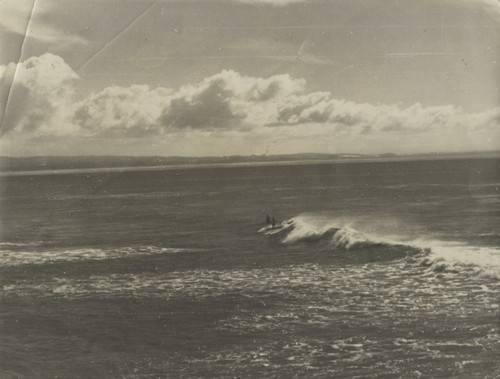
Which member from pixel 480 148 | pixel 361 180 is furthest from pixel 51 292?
pixel 480 148

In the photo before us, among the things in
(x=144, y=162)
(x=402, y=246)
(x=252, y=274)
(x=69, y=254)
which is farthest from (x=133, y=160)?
(x=402, y=246)

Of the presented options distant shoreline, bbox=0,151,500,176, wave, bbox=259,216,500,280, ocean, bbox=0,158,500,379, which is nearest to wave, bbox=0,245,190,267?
ocean, bbox=0,158,500,379

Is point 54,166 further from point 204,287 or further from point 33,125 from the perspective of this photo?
point 204,287

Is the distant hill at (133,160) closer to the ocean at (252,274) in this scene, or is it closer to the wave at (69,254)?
the ocean at (252,274)

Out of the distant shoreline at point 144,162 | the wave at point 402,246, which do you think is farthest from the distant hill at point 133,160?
the wave at point 402,246

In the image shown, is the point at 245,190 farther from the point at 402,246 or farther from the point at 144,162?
the point at 402,246
